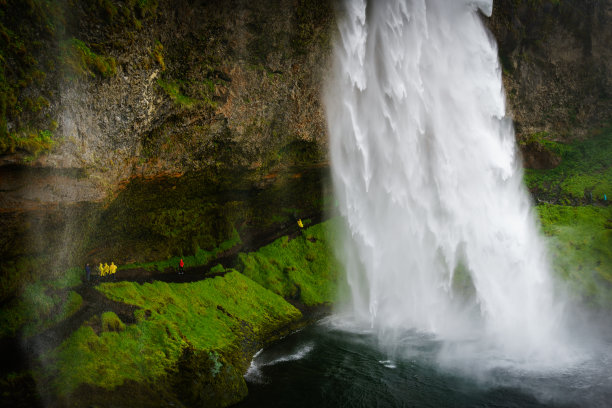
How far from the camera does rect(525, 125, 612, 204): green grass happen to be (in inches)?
878

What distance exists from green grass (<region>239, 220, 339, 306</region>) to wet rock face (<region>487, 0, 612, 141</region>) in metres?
13.4

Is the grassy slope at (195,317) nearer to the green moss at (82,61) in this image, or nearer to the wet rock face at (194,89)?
the wet rock face at (194,89)

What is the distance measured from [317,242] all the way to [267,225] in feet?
9.09

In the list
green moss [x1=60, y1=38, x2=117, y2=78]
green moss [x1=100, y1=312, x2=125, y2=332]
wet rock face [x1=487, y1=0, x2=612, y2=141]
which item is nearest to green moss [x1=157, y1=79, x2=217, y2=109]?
green moss [x1=60, y1=38, x2=117, y2=78]

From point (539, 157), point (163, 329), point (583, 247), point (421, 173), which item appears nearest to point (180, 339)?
point (163, 329)

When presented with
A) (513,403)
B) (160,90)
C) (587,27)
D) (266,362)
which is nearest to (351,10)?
(160,90)

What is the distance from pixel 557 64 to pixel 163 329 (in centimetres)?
2552

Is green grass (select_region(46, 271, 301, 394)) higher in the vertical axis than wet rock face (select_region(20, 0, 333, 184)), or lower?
lower

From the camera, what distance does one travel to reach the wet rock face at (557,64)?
23219 mm

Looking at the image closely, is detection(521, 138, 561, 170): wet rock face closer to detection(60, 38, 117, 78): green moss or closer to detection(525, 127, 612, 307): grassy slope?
detection(525, 127, 612, 307): grassy slope

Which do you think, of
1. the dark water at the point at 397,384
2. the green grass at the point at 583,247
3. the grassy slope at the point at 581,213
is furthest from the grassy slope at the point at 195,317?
the grassy slope at the point at 581,213

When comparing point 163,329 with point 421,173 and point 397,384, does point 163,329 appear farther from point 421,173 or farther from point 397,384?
point 421,173

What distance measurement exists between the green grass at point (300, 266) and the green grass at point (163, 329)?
1125mm

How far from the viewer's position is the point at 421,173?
61.6 ft
